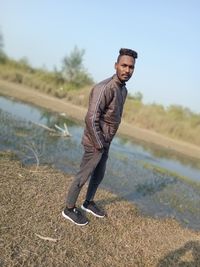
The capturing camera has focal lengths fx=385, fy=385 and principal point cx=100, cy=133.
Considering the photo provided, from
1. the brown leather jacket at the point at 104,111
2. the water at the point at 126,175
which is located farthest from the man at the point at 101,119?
the water at the point at 126,175

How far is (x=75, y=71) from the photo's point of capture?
4631cm

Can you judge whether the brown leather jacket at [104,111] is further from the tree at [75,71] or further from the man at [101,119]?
the tree at [75,71]

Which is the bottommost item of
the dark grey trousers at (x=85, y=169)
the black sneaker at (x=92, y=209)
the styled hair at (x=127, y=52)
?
the black sneaker at (x=92, y=209)

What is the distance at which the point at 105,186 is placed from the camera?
320 inches

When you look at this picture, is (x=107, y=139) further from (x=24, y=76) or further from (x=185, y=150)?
(x=24, y=76)

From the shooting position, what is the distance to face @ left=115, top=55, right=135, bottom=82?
15.8 ft

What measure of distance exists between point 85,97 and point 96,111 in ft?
86.7

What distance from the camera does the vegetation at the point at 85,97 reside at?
87.1 feet

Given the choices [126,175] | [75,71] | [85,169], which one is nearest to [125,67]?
[85,169]

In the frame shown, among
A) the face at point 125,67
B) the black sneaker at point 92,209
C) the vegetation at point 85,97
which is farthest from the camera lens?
the vegetation at point 85,97

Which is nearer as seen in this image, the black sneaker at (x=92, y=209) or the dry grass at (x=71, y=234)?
the dry grass at (x=71, y=234)

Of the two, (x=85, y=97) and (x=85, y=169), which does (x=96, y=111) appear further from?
(x=85, y=97)

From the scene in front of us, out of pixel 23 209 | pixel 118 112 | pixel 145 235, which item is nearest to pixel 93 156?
pixel 118 112

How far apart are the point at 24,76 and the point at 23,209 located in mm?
32007
